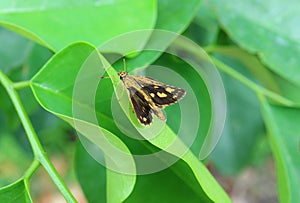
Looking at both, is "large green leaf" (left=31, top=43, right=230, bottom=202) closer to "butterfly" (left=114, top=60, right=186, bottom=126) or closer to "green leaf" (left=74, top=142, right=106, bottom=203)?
"butterfly" (left=114, top=60, right=186, bottom=126)

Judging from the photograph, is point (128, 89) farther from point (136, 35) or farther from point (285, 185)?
point (285, 185)

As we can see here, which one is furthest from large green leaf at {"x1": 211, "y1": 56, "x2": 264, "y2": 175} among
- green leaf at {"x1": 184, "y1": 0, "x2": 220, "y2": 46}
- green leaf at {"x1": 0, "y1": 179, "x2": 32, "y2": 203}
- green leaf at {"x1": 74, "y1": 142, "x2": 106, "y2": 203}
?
green leaf at {"x1": 0, "y1": 179, "x2": 32, "y2": 203}

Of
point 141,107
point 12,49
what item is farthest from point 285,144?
point 12,49

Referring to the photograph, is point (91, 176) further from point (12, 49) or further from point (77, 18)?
point (12, 49)

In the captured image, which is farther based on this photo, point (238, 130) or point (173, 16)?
point (238, 130)

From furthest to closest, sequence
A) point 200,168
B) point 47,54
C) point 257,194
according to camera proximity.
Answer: point 257,194, point 47,54, point 200,168

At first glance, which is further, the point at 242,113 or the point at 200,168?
the point at 242,113

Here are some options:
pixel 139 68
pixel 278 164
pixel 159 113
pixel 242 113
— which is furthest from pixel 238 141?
pixel 159 113
